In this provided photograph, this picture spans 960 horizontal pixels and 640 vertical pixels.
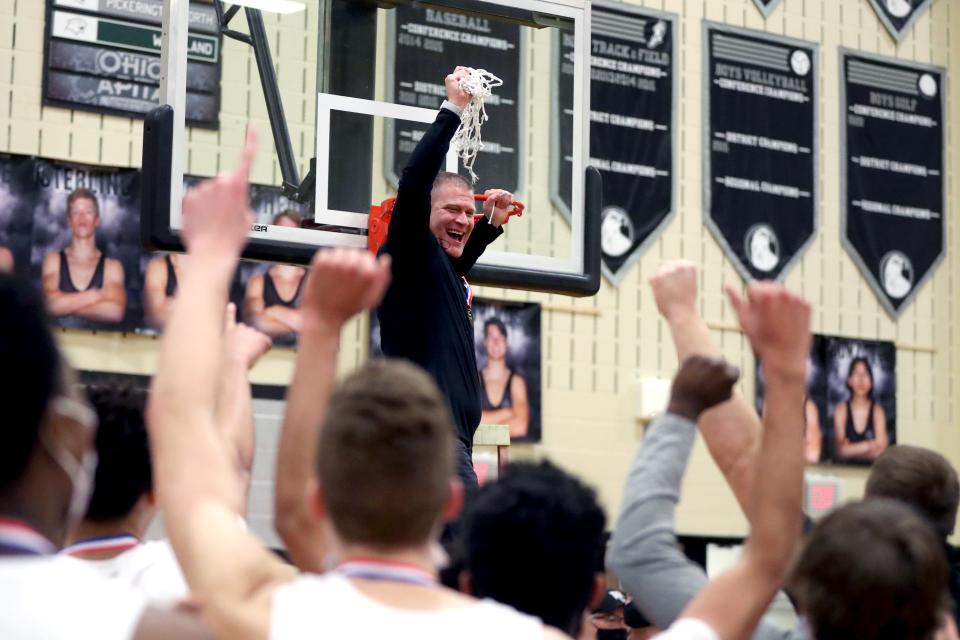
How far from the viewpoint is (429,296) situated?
4320 mm

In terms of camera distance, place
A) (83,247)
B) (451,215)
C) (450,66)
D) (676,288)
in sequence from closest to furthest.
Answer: (676,288) → (451,215) → (450,66) → (83,247)

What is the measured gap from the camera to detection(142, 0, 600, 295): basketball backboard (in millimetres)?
5281

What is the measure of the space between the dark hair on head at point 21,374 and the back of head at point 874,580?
0.98 meters

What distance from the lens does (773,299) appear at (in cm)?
198

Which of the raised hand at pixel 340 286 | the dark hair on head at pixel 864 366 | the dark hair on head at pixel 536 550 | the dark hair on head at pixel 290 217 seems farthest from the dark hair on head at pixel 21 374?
the dark hair on head at pixel 864 366

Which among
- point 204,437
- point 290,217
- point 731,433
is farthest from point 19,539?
point 290,217

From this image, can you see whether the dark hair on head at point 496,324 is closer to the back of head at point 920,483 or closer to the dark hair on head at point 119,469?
the back of head at point 920,483

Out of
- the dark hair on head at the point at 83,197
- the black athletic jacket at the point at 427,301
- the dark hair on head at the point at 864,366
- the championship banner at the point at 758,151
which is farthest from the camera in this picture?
the dark hair on head at the point at 864,366

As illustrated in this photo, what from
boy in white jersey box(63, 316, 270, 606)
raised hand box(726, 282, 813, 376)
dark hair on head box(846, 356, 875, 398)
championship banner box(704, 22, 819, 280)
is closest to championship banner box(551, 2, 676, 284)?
championship banner box(704, 22, 819, 280)

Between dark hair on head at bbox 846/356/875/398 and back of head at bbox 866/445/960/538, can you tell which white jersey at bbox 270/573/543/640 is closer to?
back of head at bbox 866/445/960/538

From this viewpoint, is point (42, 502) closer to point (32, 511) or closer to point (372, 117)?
point (32, 511)

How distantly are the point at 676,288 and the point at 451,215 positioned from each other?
2.47m

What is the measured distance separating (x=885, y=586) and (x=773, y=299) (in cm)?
46

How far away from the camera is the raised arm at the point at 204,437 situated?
1.62 meters
